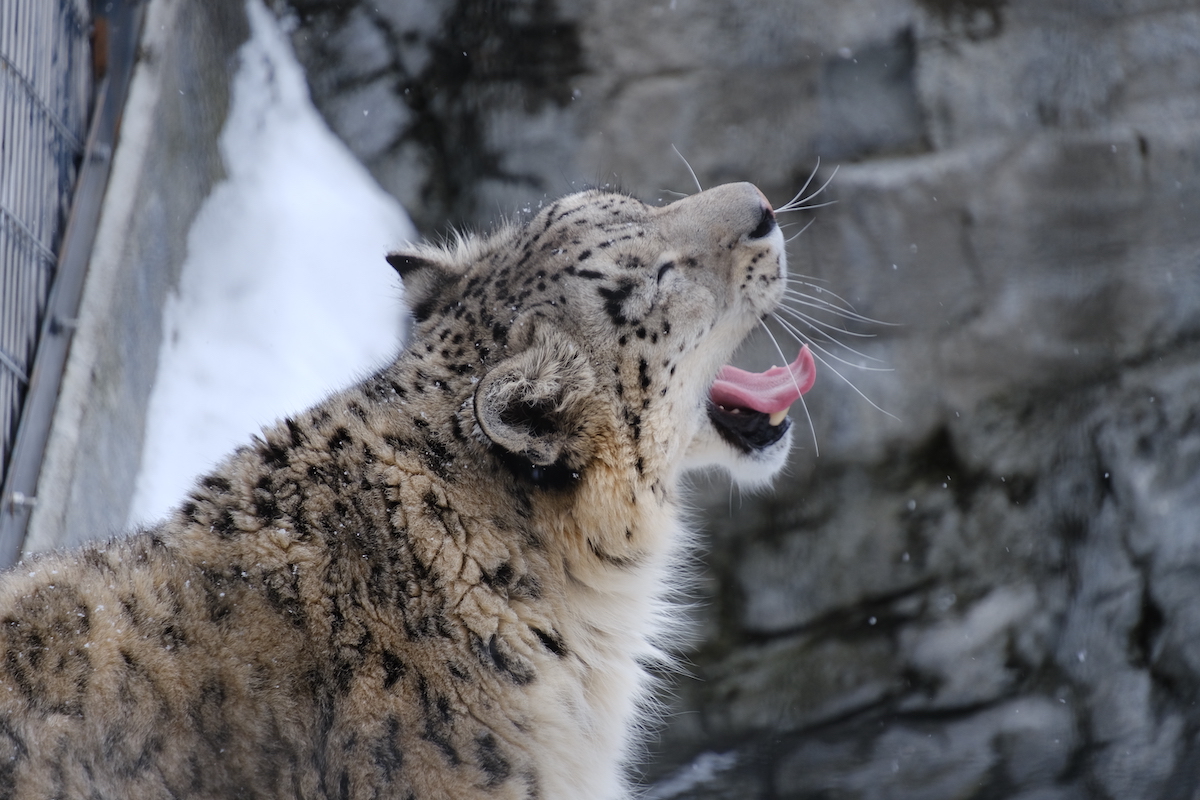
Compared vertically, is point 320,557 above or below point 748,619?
above

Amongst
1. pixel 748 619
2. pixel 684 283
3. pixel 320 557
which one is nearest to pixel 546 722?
pixel 320 557

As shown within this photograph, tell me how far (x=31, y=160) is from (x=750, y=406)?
2753 millimetres

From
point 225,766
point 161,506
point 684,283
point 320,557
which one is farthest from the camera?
point 161,506

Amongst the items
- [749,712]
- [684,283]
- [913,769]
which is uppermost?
[684,283]

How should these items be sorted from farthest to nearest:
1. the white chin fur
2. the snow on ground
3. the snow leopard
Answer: the snow on ground < the white chin fur < the snow leopard

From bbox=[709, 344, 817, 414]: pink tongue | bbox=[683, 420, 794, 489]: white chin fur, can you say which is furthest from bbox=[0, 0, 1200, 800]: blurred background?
bbox=[683, 420, 794, 489]: white chin fur

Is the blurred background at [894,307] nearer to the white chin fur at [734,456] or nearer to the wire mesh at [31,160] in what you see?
the wire mesh at [31,160]

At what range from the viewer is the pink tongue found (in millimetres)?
3039

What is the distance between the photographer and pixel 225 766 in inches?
86.4

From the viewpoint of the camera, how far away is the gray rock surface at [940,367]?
4.93 meters

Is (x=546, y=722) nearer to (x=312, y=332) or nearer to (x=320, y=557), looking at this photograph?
(x=320, y=557)

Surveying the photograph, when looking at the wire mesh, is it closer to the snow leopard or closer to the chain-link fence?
the chain-link fence

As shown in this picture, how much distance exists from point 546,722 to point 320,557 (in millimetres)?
625

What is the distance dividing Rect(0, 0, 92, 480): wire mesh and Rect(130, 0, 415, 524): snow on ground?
2.32 ft
